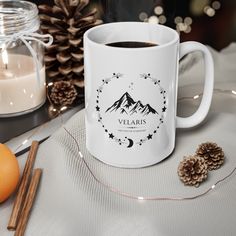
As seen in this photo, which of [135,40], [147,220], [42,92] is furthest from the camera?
[42,92]

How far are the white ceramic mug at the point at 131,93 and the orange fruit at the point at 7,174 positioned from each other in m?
0.11

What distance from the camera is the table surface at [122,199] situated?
1.70 feet

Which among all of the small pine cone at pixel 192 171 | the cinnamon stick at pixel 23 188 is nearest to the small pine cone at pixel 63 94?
the cinnamon stick at pixel 23 188

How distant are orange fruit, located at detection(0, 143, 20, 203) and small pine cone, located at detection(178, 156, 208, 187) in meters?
0.18

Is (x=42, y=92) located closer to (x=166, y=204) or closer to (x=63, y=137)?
(x=63, y=137)

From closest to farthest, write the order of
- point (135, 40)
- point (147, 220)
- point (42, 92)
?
point (147, 220)
point (135, 40)
point (42, 92)

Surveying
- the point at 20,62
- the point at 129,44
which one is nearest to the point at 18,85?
the point at 20,62

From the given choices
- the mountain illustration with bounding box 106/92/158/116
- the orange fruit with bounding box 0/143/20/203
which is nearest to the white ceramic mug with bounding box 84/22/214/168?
the mountain illustration with bounding box 106/92/158/116

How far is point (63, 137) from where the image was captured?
26.3 inches

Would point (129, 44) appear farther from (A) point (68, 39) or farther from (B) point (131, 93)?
(A) point (68, 39)

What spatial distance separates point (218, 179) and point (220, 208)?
0.06 m

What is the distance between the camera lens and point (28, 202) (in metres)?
0.55

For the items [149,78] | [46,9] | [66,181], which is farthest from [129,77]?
[46,9]

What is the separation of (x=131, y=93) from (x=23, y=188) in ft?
0.49
